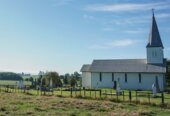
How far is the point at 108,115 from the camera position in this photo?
1855cm

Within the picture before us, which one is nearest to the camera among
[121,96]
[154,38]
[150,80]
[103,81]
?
[121,96]

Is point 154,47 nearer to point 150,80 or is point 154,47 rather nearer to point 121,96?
point 150,80

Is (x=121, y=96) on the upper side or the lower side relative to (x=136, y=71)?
lower

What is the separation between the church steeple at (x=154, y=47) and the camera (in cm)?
5909

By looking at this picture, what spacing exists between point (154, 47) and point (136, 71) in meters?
5.52

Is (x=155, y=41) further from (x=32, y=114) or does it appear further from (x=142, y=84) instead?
(x=32, y=114)

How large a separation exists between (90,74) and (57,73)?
6.87 meters

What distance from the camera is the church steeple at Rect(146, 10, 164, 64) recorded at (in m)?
59.1

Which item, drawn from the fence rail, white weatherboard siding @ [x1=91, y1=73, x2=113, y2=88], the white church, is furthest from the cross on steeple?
the fence rail

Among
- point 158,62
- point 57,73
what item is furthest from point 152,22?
point 57,73

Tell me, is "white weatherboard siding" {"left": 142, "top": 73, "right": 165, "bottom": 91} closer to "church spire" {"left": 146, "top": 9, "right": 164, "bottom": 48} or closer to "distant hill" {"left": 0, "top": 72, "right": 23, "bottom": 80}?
"church spire" {"left": 146, "top": 9, "right": 164, "bottom": 48}

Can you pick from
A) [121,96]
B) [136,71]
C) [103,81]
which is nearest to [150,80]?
[136,71]

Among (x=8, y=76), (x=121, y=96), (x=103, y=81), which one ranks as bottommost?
(x=121, y=96)

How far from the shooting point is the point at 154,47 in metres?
59.4
